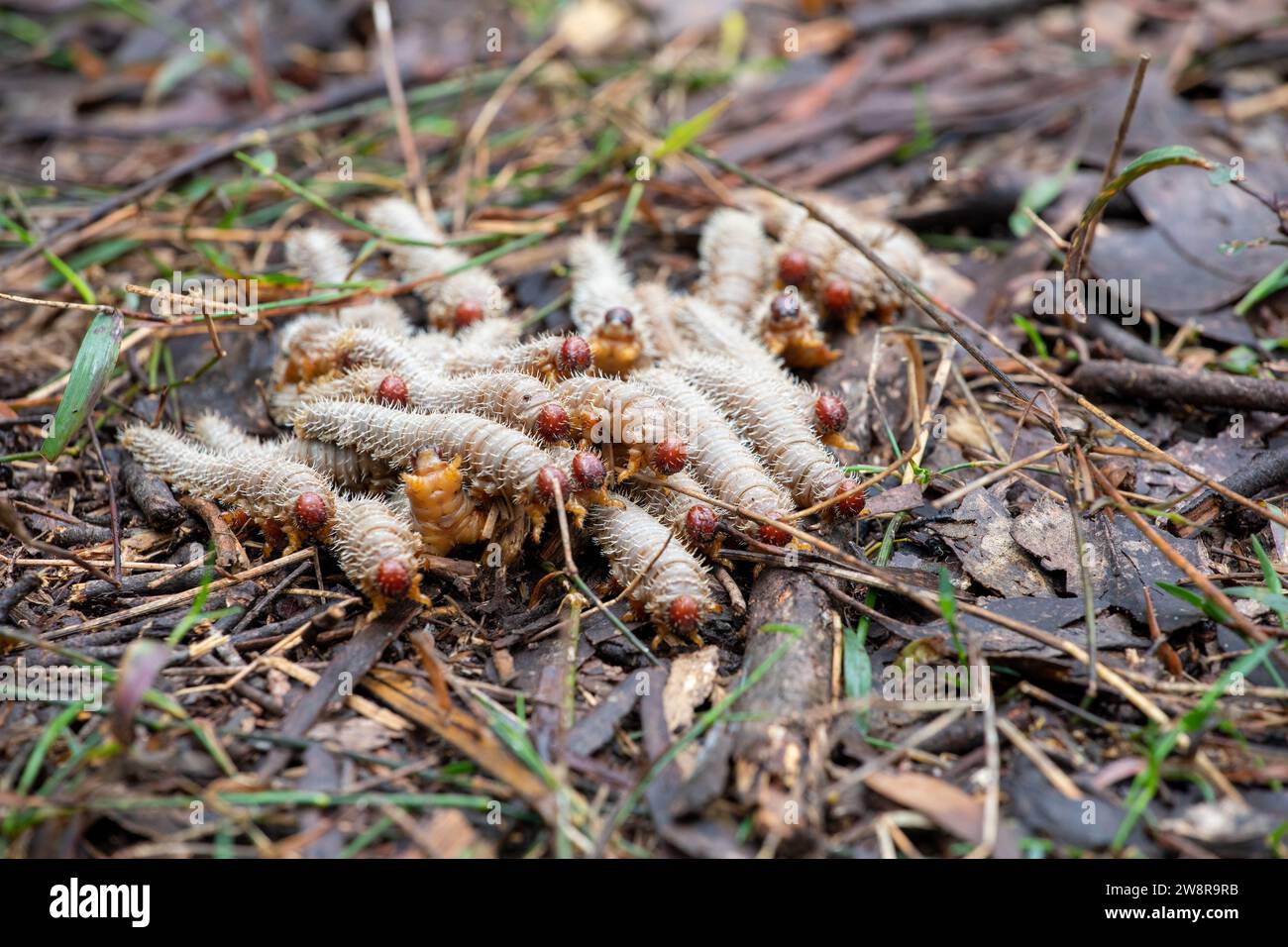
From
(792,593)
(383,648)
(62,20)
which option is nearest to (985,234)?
(792,593)

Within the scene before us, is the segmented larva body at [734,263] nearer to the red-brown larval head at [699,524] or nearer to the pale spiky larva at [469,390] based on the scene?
the pale spiky larva at [469,390]

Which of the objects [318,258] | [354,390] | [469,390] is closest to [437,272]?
[318,258]

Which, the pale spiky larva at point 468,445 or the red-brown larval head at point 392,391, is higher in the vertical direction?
the red-brown larval head at point 392,391

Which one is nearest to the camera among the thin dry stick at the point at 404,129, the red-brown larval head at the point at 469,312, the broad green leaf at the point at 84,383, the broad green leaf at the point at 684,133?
the broad green leaf at the point at 84,383

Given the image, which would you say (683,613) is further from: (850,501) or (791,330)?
(791,330)

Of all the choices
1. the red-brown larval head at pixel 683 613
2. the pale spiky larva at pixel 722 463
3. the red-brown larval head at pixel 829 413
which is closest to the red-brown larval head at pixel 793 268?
the red-brown larval head at pixel 829 413

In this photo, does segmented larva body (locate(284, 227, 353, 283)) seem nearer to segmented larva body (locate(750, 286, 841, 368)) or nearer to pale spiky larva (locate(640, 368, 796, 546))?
pale spiky larva (locate(640, 368, 796, 546))

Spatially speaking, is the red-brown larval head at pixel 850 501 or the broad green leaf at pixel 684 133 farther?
the broad green leaf at pixel 684 133
